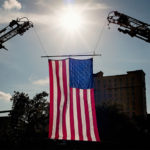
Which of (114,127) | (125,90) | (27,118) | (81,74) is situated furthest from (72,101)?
(125,90)

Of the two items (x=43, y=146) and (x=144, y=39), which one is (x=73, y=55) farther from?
(x=43, y=146)

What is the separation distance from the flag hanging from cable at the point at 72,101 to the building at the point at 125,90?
9329cm

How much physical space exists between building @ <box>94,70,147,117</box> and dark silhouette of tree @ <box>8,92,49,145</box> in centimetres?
5713

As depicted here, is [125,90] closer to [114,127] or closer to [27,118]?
[114,127]

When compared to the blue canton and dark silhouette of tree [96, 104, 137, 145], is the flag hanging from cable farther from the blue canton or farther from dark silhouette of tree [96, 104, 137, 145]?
dark silhouette of tree [96, 104, 137, 145]

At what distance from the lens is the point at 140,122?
69.5m

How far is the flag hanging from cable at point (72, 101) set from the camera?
350 inches

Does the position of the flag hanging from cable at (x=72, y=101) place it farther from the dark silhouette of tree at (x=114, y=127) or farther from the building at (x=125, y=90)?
the building at (x=125, y=90)

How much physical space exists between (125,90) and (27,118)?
6712 cm

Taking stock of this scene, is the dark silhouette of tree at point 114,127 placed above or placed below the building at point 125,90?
below

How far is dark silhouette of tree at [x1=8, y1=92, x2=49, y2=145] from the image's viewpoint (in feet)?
144

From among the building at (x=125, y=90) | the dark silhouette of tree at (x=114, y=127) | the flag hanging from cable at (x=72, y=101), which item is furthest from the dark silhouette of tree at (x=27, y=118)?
the building at (x=125, y=90)

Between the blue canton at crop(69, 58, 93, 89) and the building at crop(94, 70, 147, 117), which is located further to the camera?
the building at crop(94, 70, 147, 117)

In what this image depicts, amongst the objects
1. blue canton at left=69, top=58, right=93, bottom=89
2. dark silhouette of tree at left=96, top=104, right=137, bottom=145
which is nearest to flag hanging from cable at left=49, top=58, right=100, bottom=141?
blue canton at left=69, top=58, right=93, bottom=89
